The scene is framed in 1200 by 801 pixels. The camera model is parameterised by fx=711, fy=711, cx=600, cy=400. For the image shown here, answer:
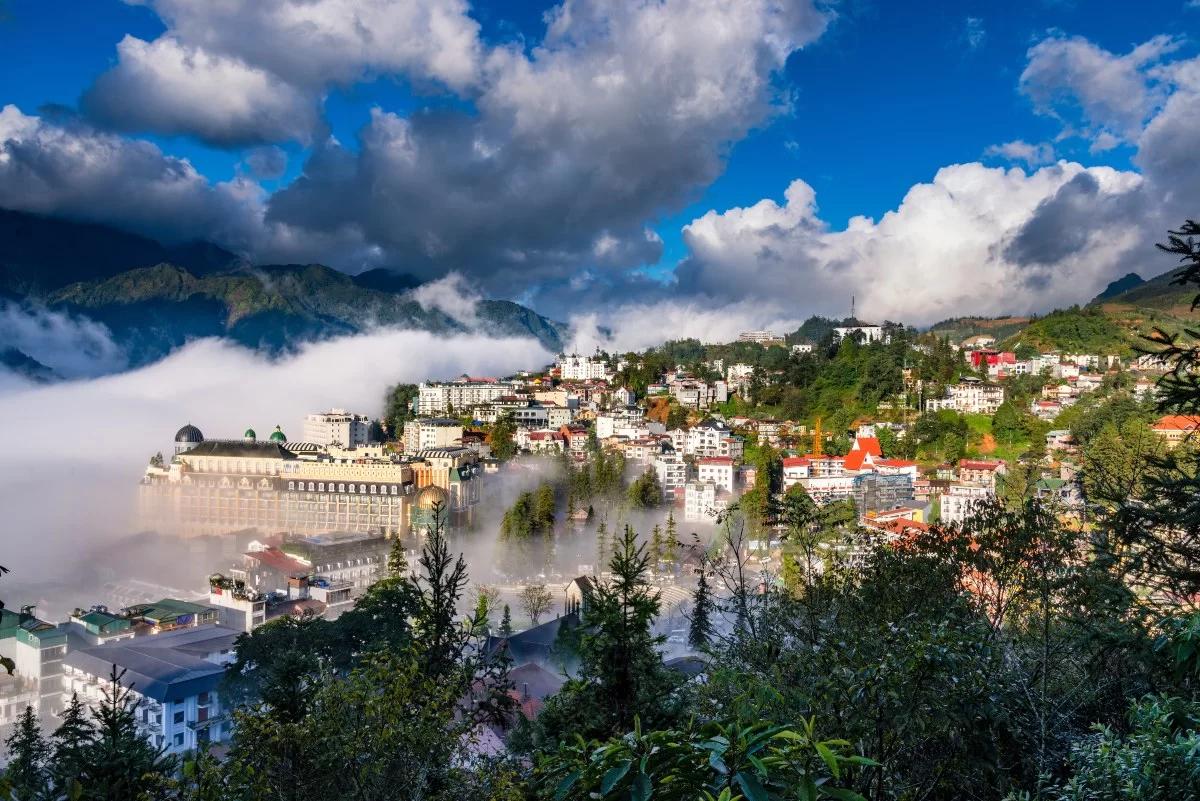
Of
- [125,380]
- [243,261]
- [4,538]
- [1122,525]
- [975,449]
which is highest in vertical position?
[243,261]

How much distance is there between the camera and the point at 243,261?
13338 centimetres

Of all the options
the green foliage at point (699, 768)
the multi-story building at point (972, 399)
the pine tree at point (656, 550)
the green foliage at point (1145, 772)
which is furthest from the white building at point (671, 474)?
the green foliage at point (699, 768)

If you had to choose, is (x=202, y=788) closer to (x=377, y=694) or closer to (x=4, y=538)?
(x=377, y=694)

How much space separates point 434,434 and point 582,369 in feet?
90.5

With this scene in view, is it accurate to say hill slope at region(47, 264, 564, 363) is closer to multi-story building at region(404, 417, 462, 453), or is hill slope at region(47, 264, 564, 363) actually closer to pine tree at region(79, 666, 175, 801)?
multi-story building at region(404, 417, 462, 453)

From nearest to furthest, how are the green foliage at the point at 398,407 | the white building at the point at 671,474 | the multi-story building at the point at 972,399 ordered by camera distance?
the white building at the point at 671,474 < the multi-story building at the point at 972,399 < the green foliage at the point at 398,407

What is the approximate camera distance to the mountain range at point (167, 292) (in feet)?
A: 320

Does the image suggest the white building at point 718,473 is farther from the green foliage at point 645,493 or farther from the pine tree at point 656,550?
the pine tree at point 656,550

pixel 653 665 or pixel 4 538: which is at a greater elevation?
pixel 653 665

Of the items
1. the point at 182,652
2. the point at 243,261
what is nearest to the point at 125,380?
the point at 243,261

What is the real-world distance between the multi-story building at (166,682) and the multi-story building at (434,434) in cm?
2794

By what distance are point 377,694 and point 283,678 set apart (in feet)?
15.7

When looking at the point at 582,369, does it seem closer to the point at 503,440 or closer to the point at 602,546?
the point at 503,440

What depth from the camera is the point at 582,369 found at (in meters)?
71.4
